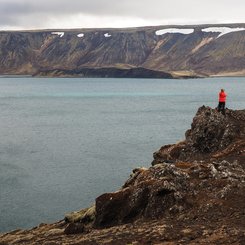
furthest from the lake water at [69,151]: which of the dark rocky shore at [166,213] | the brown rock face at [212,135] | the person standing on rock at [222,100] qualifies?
the dark rocky shore at [166,213]

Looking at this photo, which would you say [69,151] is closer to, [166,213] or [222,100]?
[222,100]

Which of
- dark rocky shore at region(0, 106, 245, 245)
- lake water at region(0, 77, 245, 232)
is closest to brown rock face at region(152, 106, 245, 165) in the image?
dark rocky shore at region(0, 106, 245, 245)

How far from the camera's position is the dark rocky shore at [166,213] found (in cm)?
1723

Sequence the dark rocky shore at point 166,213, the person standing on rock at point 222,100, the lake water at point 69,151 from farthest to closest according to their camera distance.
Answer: the lake water at point 69,151 → the person standing on rock at point 222,100 → the dark rocky shore at point 166,213

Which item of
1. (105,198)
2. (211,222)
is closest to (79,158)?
(105,198)

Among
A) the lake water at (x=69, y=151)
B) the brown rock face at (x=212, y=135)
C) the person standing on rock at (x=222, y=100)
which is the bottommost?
the lake water at (x=69, y=151)

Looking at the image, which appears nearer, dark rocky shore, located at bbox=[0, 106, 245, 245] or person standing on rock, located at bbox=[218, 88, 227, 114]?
dark rocky shore, located at bbox=[0, 106, 245, 245]

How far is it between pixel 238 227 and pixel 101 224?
6330mm

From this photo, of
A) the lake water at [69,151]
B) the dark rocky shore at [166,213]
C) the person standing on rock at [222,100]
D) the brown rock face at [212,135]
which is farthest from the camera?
the lake water at [69,151]

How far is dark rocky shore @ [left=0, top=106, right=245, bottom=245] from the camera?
17.2m

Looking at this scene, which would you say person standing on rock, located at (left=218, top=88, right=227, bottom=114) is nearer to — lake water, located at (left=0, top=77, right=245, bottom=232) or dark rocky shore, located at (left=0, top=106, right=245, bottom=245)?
dark rocky shore, located at (left=0, top=106, right=245, bottom=245)

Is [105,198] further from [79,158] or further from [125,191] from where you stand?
[79,158]

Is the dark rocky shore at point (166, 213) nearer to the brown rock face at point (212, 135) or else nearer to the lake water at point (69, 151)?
the brown rock face at point (212, 135)

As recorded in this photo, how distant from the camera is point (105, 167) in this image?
51.2 meters
